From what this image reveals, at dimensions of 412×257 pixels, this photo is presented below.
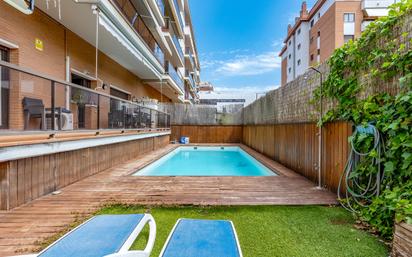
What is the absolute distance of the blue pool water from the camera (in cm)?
774

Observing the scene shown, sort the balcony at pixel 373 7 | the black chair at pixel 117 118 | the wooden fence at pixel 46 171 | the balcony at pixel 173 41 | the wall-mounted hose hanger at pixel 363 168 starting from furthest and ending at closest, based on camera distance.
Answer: the balcony at pixel 373 7
the balcony at pixel 173 41
the black chair at pixel 117 118
the wooden fence at pixel 46 171
the wall-mounted hose hanger at pixel 363 168

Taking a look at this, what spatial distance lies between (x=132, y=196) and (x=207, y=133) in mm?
12658

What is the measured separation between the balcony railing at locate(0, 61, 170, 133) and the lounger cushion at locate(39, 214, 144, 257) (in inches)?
76.8

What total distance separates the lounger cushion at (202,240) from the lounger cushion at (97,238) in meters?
0.42

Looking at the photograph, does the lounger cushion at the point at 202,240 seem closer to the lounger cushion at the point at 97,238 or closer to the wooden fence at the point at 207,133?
the lounger cushion at the point at 97,238

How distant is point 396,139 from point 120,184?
15.4ft

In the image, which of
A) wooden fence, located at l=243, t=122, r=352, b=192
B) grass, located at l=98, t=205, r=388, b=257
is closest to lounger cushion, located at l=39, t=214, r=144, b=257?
grass, located at l=98, t=205, r=388, b=257

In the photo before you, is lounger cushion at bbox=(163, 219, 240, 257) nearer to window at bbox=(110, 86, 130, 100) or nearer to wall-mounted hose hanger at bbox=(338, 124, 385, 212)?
wall-mounted hose hanger at bbox=(338, 124, 385, 212)

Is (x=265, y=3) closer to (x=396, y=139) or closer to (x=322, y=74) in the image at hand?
(x=322, y=74)

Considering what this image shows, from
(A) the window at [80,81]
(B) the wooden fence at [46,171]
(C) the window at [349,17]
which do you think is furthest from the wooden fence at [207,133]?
(C) the window at [349,17]

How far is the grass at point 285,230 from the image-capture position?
7.66 feet

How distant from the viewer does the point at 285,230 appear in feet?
9.12

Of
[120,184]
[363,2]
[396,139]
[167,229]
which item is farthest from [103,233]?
[363,2]

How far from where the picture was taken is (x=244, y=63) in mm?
54375
